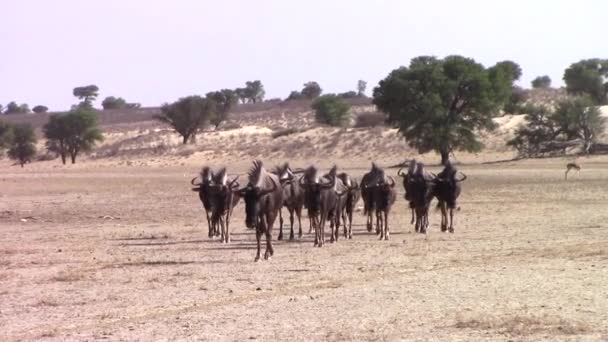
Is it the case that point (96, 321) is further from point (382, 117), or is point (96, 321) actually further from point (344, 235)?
point (382, 117)

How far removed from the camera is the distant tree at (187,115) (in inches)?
3755

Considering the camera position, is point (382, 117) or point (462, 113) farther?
point (382, 117)

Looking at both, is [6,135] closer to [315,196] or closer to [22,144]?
[22,144]

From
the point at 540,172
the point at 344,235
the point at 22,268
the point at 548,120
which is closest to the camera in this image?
the point at 22,268

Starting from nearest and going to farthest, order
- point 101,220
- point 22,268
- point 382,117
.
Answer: point 22,268 < point 101,220 < point 382,117

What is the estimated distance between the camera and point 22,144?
316 feet

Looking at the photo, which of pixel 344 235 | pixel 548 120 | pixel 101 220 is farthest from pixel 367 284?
pixel 548 120

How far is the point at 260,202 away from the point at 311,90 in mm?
133097

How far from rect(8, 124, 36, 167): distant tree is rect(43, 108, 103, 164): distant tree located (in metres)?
3.48

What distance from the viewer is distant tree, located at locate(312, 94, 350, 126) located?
310 feet

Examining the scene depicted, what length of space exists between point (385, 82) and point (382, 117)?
80.0 ft

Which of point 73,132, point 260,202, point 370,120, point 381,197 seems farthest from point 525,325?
point 73,132

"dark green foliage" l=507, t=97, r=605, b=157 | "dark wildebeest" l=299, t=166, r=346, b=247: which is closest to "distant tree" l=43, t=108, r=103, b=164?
"dark green foliage" l=507, t=97, r=605, b=157

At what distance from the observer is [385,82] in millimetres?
63500
